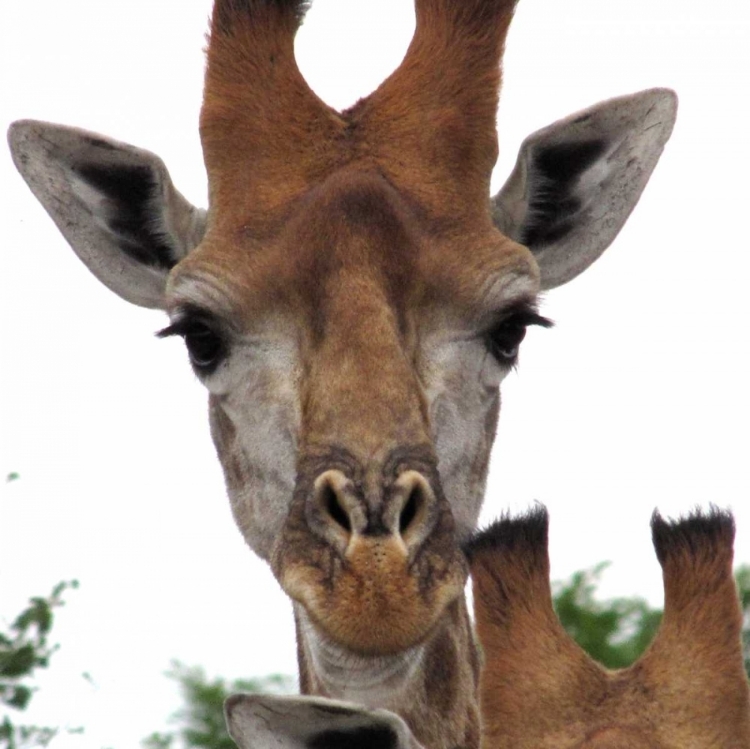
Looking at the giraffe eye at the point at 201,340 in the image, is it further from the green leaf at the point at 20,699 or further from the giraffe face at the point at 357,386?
the green leaf at the point at 20,699

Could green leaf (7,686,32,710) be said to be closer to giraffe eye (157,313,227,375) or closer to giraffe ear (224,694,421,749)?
giraffe eye (157,313,227,375)

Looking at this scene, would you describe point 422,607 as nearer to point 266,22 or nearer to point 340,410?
point 340,410

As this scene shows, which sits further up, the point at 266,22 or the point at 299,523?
the point at 266,22

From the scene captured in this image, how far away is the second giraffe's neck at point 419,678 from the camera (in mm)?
5848

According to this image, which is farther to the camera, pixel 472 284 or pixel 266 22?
pixel 266 22

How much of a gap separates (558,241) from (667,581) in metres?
3.12

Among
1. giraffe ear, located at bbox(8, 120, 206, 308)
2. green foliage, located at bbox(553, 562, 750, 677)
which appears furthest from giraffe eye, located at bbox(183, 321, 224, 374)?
green foliage, located at bbox(553, 562, 750, 677)

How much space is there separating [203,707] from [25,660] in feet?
7.33

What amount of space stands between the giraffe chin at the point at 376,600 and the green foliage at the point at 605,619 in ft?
11.8

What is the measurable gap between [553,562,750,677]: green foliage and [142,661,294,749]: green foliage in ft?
5.08

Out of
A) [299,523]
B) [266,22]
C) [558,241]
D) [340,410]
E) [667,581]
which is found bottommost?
[667,581]

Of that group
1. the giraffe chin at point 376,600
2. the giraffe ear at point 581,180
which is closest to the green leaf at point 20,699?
the giraffe chin at point 376,600

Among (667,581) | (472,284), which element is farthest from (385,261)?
(667,581)

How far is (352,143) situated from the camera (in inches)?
279
